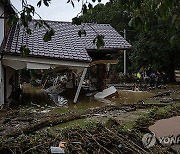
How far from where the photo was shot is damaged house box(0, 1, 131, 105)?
17016mm

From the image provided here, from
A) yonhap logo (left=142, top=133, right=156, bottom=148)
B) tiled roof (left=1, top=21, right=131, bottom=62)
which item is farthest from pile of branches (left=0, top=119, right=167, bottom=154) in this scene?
tiled roof (left=1, top=21, right=131, bottom=62)

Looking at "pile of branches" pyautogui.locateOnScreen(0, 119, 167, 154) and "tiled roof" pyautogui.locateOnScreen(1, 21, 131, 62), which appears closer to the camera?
"pile of branches" pyautogui.locateOnScreen(0, 119, 167, 154)

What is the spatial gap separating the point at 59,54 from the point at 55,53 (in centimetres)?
21

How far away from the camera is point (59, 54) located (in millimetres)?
17750

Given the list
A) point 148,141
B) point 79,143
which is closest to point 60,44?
point 148,141

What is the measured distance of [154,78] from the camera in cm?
3206

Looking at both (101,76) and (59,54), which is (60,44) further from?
(101,76)

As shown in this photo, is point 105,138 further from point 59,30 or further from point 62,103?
point 59,30

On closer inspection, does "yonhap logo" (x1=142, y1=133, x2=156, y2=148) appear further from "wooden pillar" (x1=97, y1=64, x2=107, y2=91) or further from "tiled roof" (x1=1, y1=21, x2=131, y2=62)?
"wooden pillar" (x1=97, y1=64, x2=107, y2=91)

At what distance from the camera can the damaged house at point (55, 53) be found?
17016 millimetres

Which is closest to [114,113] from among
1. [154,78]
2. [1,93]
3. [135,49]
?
[1,93]

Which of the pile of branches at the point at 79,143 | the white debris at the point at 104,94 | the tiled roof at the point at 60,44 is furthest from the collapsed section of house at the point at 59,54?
the pile of branches at the point at 79,143

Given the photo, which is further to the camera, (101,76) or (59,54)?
(101,76)

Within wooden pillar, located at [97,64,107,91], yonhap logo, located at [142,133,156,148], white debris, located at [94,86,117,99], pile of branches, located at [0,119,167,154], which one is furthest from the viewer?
wooden pillar, located at [97,64,107,91]
